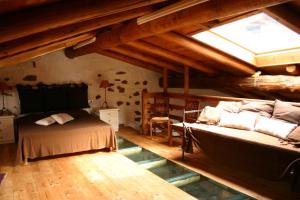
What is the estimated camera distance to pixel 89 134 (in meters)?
4.84

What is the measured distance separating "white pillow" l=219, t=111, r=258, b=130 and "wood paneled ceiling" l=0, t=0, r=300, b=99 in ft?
3.93

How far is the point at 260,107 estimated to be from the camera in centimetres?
404

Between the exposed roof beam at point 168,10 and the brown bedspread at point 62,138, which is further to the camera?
the brown bedspread at point 62,138

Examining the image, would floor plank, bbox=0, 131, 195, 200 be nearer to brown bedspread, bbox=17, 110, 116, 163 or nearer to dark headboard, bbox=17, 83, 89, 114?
brown bedspread, bbox=17, 110, 116, 163

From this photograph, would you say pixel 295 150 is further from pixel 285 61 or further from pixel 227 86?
pixel 227 86

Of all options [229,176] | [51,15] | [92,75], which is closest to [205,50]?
[229,176]

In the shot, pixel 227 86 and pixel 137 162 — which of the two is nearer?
pixel 137 162

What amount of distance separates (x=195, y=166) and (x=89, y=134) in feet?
6.66

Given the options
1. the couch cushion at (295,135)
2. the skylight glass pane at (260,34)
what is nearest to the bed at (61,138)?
the skylight glass pane at (260,34)

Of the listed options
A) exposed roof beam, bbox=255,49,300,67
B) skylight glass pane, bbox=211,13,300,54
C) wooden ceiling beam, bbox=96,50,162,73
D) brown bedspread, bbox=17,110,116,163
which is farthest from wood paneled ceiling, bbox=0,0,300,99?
brown bedspread, bbox=17,110,116,163

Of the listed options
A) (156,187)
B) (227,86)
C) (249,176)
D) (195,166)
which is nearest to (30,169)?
(156,187)

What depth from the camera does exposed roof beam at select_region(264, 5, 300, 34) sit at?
118 inches

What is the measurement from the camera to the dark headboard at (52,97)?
6219 mm

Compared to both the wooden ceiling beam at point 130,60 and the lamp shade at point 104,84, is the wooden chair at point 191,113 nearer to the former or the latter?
the wooden ceiling beam at point 130,60
